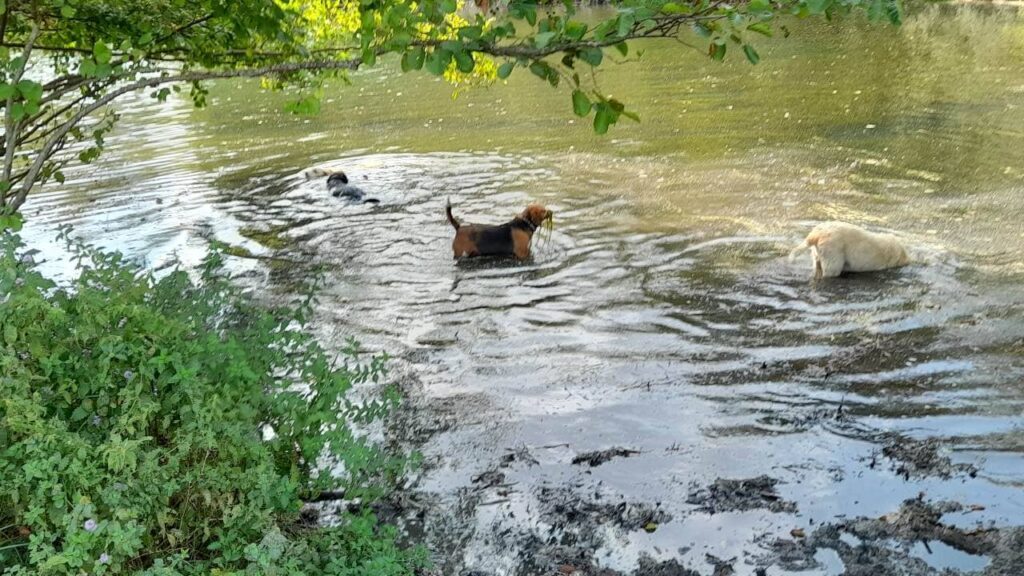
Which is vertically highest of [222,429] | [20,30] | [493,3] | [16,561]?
[20,30]

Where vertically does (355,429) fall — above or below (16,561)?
below

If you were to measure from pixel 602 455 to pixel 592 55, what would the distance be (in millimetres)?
2883

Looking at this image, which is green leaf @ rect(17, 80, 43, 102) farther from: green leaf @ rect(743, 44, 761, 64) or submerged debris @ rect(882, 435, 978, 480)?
submerged debris @ rect(882, 435, 978, 480)

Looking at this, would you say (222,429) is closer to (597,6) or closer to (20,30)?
(20,30)

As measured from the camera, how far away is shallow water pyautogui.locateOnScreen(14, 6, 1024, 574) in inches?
212

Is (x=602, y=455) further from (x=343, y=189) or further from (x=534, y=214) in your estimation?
(x=343, y=189)

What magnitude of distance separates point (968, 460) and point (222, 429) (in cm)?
424

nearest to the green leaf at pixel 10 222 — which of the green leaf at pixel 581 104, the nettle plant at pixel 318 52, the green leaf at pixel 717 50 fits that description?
the nettle plant at pixel 318 52

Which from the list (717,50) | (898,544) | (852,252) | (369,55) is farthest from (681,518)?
(852,252)

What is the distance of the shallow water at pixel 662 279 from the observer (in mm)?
5391

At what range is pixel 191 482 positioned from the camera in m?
3.75

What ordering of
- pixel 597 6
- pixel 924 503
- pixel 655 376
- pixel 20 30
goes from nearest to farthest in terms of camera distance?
pixel 924 503 → pixel 20 30 → pixel 655 376 → pixel 597 6

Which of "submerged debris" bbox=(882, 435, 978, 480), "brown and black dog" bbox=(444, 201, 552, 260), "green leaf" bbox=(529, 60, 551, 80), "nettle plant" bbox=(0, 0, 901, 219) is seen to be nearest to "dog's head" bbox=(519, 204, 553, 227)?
"brown and black dog" bbox=(444, 201, 552, 260)

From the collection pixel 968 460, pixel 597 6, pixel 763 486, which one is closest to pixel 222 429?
pixel 763 486
